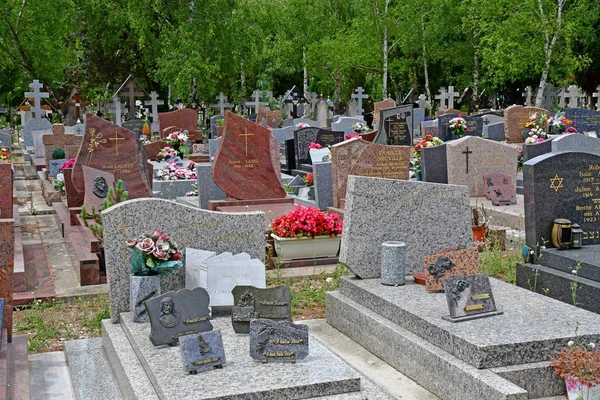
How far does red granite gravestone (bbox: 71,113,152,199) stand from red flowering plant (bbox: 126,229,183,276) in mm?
6651

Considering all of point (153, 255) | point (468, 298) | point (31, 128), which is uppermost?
point (31, 128)

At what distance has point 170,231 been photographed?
7.25 m

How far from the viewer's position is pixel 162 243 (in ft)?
22.4

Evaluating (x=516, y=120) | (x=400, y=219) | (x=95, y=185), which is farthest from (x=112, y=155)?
(x=516, y=120)

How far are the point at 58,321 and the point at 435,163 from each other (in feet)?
27.2

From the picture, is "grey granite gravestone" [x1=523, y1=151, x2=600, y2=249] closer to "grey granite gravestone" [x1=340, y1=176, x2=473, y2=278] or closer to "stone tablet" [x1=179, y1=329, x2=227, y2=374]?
"grey granite gravestone" [x1=340, y1=176, x2=473, y2=278]

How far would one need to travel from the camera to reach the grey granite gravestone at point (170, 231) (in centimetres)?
710

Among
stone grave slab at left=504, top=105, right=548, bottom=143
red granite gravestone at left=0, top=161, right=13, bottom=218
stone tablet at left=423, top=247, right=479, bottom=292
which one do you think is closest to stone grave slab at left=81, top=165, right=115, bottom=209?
red granite gravestone at left=0, top=161, right=13, bottom=218

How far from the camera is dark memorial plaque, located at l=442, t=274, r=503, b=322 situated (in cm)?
645

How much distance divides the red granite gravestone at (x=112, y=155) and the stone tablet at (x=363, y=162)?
315 centimetres

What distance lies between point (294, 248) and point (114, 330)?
399 centimetres

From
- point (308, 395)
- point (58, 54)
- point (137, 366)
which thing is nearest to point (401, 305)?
point (308, 395)

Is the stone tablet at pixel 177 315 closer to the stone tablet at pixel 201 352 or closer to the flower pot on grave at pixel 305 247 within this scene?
the stone tablet at pixel 201 352

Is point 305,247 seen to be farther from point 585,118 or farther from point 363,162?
point 585,118
